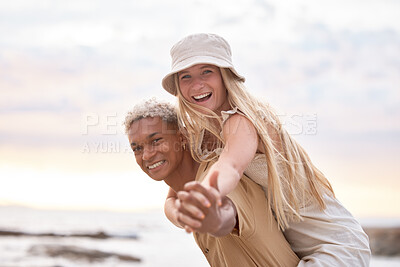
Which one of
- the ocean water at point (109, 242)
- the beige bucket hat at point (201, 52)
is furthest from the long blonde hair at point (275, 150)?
the ocean water at point (109, 242)

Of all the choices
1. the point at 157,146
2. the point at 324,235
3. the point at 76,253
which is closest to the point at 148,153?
the point at 157,146

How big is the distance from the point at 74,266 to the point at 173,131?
8.26m

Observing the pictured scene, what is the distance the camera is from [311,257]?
10.9ft

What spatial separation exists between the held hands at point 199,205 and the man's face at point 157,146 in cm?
149

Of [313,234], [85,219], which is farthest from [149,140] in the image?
[85,219]

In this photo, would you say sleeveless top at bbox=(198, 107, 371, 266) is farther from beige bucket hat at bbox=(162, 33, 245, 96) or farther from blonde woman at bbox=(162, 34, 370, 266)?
beige bucket hat at bbox=(162, 33, 245, 96)

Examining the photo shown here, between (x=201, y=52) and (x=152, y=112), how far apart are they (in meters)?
0.72

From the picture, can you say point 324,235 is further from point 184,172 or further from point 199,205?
point 199,205

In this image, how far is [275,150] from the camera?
3275mm

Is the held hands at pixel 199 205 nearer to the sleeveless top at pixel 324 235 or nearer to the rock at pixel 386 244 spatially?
the sleeveless top at pixel 324 235

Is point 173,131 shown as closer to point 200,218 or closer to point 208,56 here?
point 208,56

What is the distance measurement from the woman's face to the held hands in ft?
3.81

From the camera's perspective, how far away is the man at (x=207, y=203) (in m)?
2.28

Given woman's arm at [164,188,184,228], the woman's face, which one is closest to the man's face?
woman's arm at [164,188,184,228]
